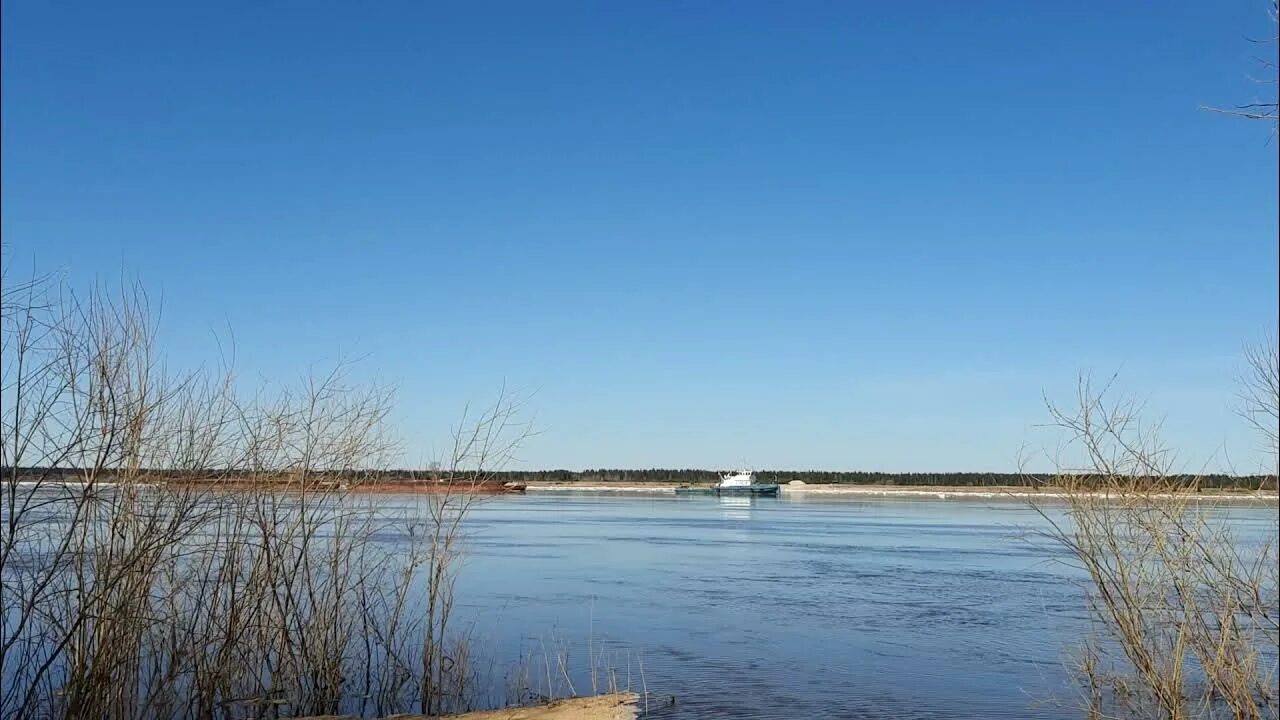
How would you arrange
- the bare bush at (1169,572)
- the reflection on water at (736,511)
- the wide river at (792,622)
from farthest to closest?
the reflection on water at (736,511) → the wide river at (792,622) → the bare bush at (1169,572)

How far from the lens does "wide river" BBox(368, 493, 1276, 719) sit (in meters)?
12.8

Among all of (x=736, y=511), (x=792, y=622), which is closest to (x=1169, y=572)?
(x=792, y=622)

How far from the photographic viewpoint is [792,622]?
18.3 meters

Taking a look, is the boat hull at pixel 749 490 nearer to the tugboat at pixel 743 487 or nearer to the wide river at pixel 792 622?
the tugboat at pixel 743 487

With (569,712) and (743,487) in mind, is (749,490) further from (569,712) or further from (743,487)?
(569,712)

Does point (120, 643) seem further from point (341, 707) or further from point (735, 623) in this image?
point (735, 623)

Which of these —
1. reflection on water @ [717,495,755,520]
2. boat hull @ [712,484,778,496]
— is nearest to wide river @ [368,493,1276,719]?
reflection on water @ [717,495,755,520]

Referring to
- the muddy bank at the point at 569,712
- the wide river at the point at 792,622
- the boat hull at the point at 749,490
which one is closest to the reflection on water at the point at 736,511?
the wide river at the point at 792,622

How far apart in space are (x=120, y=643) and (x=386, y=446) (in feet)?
11.6

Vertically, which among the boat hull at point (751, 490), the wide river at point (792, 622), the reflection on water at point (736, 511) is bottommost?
the wide river at point (792, 622)

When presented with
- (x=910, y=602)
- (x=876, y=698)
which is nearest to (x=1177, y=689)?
(x=876, y=698)

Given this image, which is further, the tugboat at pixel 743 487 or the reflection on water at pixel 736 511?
the tugboat at pixel 743 487

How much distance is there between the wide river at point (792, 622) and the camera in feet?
41.9

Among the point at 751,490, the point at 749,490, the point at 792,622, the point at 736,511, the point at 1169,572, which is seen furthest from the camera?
the point at 749,490
